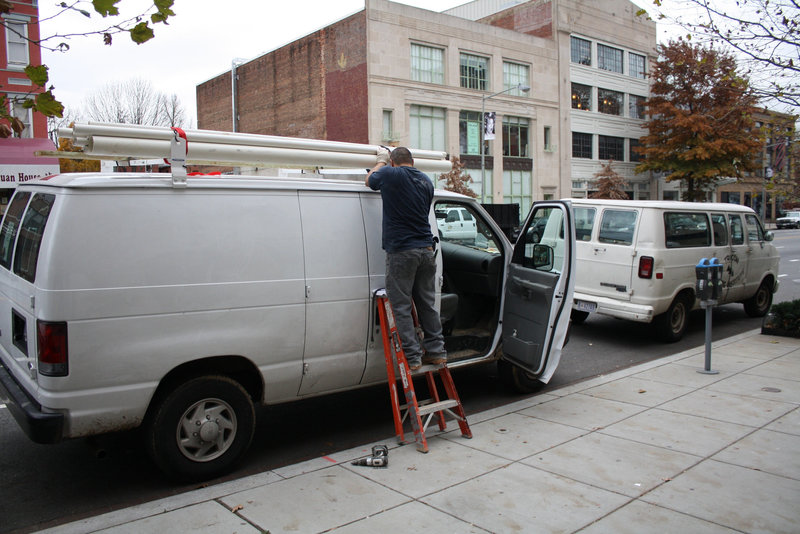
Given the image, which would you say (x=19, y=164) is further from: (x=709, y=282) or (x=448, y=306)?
(x=709, y=282)

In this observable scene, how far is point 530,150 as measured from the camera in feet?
141

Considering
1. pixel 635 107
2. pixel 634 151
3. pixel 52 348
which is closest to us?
pixel 52 348

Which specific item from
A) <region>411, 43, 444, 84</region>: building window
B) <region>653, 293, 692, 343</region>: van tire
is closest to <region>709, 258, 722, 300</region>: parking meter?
<region>653, 293, 692, 343</region>: van tire

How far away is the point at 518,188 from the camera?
138 ft

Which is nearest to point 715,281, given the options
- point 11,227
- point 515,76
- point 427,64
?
point 11,227

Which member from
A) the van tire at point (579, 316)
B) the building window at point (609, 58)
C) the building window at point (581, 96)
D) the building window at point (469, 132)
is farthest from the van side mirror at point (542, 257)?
the building window at point (609, 58)

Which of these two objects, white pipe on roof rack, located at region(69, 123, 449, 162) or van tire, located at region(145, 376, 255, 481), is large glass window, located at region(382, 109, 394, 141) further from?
van tire, located at region(145, 376, 255, 481)

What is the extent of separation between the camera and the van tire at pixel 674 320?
9195 mm

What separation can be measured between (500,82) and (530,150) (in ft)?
17.2

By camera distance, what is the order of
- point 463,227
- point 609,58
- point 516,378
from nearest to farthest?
point 516,378 < point 463,227 < point 609,58

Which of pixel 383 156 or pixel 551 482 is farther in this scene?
pixel 383 156

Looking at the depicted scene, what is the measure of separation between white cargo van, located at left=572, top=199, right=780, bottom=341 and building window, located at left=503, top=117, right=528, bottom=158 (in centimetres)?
3212

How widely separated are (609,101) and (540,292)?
47.0 m

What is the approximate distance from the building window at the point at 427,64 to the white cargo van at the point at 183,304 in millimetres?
33059
